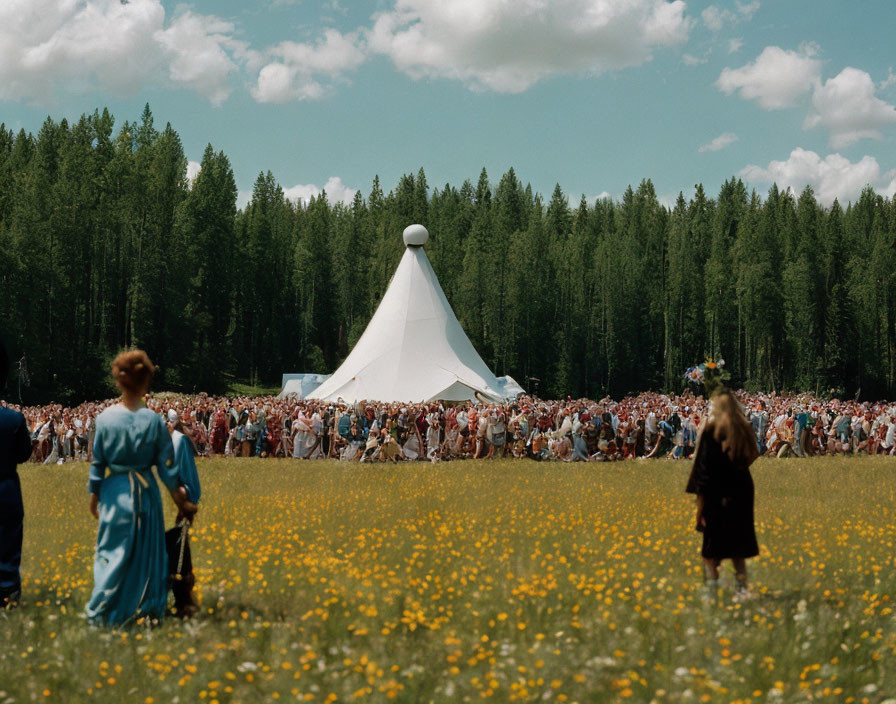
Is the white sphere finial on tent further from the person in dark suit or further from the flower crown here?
the person in dark suit

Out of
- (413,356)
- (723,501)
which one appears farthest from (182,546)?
(413,356)

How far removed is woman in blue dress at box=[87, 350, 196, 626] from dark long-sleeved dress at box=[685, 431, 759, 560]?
13.0ft

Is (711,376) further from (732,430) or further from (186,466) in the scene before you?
(186,466)

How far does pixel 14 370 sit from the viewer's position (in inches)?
1475

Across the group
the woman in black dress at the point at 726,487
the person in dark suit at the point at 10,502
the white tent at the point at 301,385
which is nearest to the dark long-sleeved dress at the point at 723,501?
the woman in black dress at the point at 726,487

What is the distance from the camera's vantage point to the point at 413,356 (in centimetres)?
2998

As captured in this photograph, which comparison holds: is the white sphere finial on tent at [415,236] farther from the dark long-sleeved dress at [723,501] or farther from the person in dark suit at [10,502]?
the person in dark suit at [10,502]

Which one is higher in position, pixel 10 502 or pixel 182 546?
pixel 10 502

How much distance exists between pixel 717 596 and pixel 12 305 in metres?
39.3

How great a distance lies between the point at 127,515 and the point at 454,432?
51.3 ft

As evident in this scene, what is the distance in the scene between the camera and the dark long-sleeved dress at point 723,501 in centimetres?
658

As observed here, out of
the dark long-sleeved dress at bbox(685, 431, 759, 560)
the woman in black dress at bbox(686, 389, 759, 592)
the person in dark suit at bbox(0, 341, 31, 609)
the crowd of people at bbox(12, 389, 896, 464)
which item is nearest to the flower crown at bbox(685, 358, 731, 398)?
the woman in black dress at bbox(686, 389, 759, 592)

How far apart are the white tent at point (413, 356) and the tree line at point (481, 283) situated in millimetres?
19058

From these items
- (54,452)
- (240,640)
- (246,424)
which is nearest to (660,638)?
(240,640)
